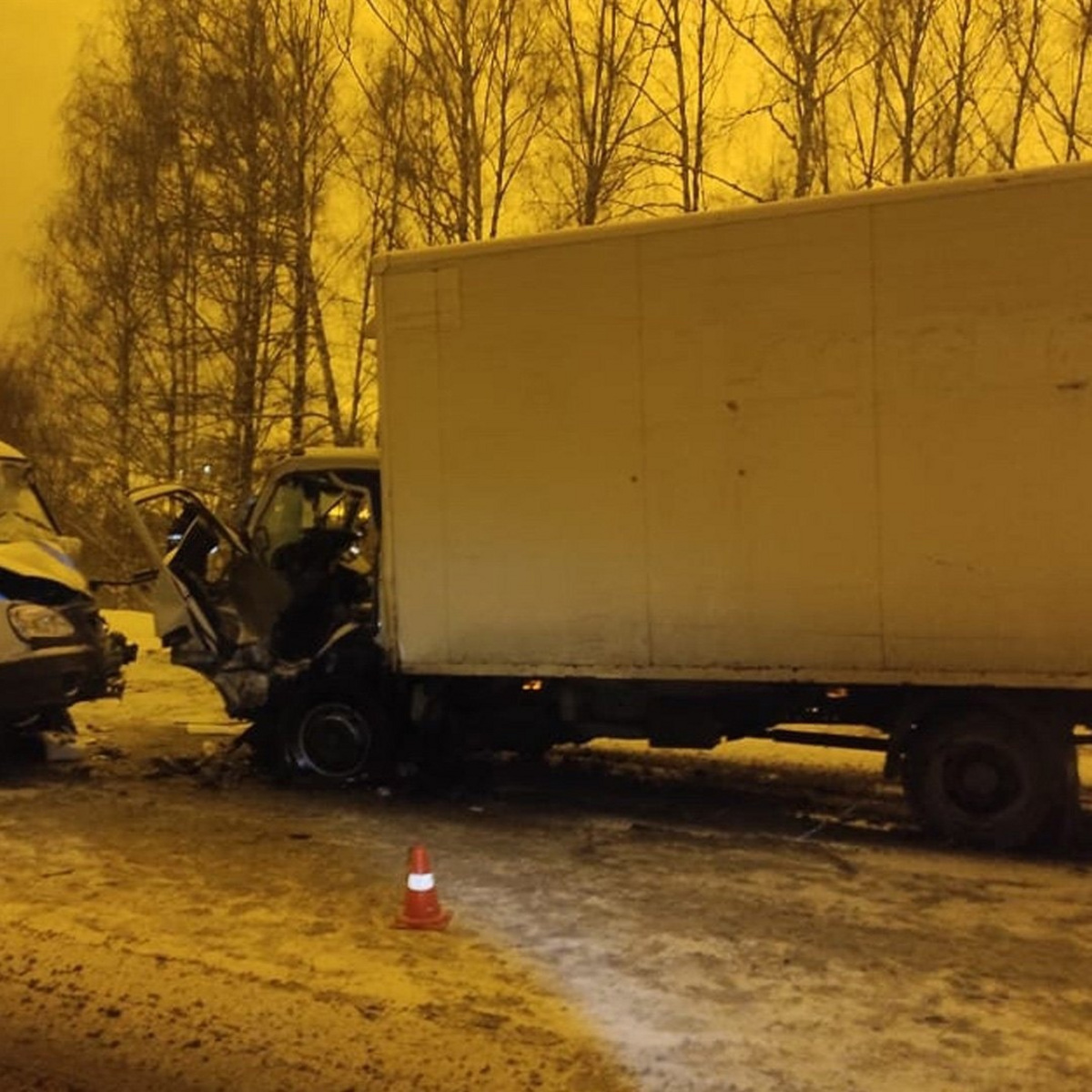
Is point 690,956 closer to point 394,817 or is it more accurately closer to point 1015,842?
point 1015,842

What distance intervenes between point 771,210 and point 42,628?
5.57m

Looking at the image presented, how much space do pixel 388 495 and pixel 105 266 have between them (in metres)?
17.7

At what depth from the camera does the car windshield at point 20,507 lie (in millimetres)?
9086

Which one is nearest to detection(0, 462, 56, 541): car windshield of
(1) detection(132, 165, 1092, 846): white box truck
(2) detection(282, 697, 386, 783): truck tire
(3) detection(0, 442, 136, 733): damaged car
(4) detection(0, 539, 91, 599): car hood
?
(3) detection(0, 442, 136, 733): damaged car

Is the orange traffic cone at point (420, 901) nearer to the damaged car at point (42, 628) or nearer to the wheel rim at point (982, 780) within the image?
the wheel rim at point (982, 780)

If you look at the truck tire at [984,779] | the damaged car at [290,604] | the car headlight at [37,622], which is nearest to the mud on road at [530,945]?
the truck tire at [984,779]

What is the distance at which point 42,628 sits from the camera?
843 cm

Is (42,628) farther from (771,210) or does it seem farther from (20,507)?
(771,210)

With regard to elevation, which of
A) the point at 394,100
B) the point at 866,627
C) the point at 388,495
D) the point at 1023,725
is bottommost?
the point at 1023,725

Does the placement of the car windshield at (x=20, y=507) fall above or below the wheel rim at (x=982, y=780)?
above

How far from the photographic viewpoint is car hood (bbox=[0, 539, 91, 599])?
8.51 meters

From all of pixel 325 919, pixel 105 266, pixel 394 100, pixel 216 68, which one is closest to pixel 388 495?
pixel 325 919

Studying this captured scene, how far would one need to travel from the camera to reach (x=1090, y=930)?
18.0 ft

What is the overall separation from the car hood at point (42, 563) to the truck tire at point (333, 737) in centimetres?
193
